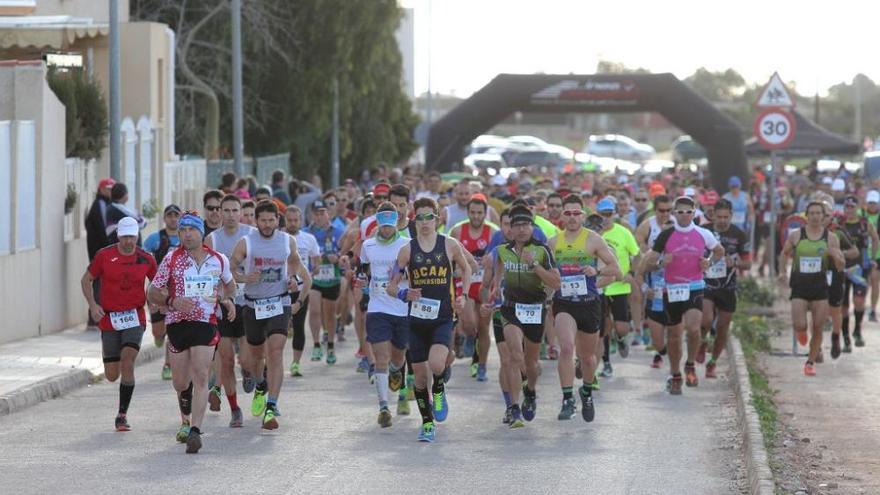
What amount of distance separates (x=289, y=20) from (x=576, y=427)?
1043 inches

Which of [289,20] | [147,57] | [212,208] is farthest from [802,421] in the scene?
[289,20]

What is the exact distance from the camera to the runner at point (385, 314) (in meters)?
13.9

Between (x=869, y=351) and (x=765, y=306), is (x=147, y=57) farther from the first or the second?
(x=869, y=351)

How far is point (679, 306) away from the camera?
16688mm

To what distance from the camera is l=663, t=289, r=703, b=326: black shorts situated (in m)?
16.7

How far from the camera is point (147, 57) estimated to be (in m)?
29.2

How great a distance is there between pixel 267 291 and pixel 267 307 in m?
0.13

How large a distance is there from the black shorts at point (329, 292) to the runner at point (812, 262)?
463 cm

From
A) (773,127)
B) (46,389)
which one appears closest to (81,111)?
(46,389)

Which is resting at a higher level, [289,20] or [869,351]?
[289,20]

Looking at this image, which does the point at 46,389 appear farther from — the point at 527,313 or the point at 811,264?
the point at 811,264

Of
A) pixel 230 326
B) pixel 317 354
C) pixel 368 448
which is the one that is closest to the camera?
pixel 368 448

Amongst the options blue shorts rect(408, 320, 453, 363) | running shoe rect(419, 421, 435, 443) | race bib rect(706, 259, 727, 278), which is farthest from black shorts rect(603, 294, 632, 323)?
running shoe rect(419, 421, 435, 443)

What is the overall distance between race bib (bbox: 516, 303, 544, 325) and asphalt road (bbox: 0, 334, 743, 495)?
2.76 ft
